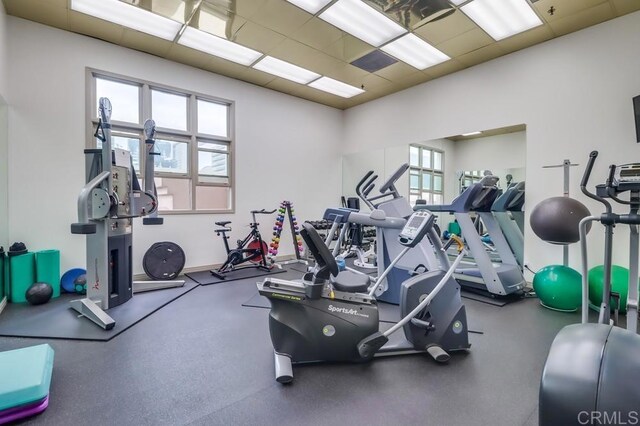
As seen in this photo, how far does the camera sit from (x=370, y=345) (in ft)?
7.61

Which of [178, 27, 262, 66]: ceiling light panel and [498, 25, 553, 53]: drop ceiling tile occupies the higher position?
[178, 27, 262, 66]: ceiling light panel

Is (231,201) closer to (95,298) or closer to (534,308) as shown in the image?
(95,298)

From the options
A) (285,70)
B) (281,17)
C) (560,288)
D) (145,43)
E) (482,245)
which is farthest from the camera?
(285,70)

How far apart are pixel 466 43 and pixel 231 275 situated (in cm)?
510

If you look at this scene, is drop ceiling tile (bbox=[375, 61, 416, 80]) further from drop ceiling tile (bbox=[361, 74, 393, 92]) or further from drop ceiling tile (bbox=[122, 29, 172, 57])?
drop ceiling tile (bbox=[122, 29, 172, 57])

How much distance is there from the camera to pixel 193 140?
538 centimetres

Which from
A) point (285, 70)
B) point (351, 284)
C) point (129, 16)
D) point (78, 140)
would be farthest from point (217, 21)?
point (351, 284)

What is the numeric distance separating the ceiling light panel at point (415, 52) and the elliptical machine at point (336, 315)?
10.5 ft

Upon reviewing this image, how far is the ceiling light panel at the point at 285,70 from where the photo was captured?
16.9 feet

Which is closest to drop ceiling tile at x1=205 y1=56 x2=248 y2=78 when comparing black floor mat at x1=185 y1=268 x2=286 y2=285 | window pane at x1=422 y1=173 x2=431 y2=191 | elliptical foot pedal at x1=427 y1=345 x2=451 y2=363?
black floor mat at x1=185 y1=268 x2=286 y2=285

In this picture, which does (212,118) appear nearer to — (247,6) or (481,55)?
(247,6)

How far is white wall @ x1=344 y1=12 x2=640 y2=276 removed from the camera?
372cm

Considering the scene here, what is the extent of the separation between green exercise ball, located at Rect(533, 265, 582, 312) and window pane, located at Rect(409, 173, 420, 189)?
2.97m

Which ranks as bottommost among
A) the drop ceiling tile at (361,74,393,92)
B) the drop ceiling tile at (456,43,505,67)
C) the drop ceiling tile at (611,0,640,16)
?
the drop ceiling tile at (611,0,640,16)
